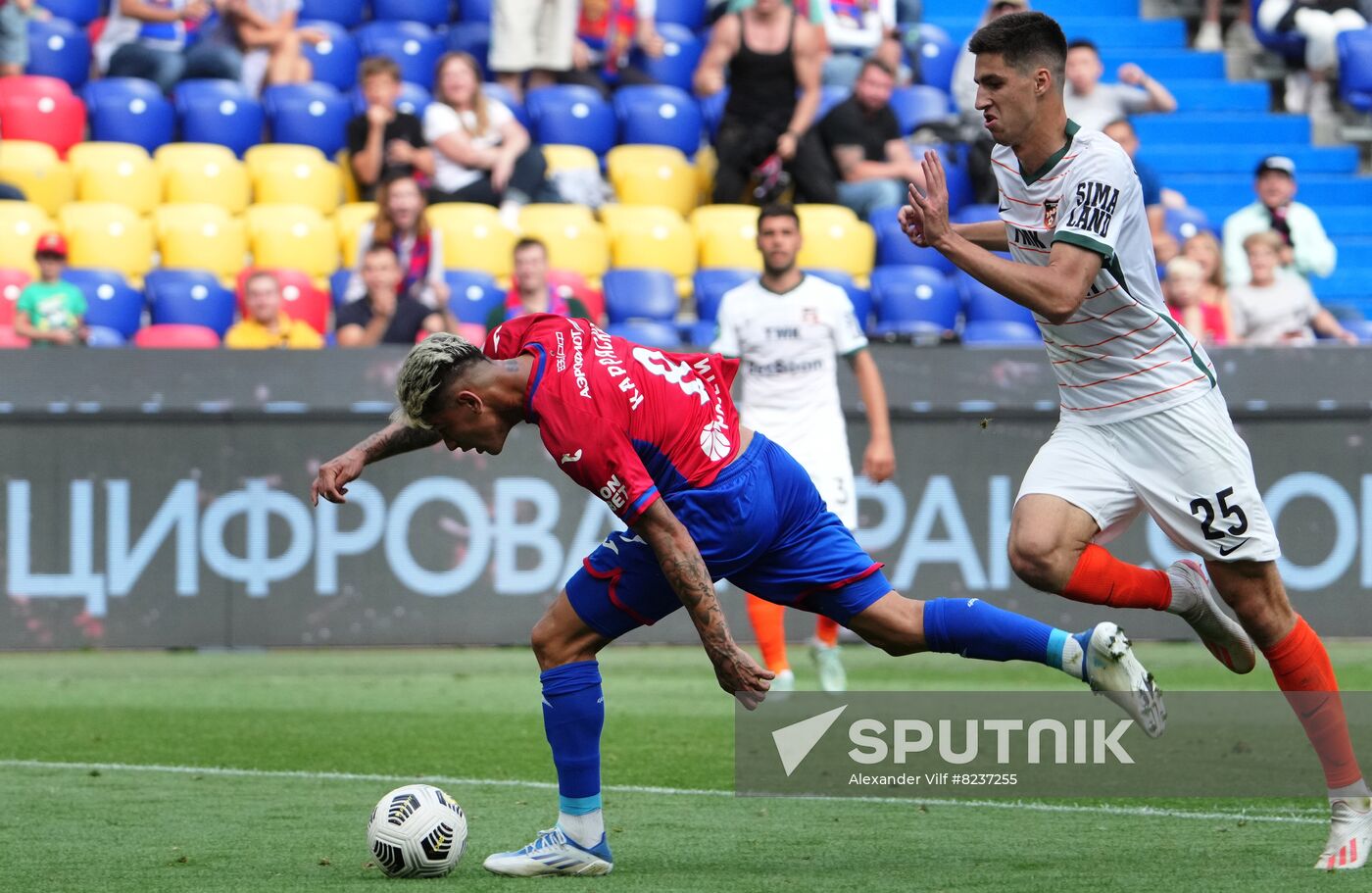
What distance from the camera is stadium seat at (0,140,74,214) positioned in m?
14.9

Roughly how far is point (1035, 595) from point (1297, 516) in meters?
1.79

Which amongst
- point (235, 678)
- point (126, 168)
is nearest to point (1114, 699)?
point (235, 678)

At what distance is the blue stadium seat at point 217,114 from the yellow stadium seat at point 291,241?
4.14ft

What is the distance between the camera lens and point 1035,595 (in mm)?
12523

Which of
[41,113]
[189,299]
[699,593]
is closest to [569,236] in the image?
[189,299]

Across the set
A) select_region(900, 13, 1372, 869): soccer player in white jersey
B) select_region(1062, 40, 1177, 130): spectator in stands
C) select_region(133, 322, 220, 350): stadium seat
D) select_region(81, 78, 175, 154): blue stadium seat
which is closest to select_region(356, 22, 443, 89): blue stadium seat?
select_region(81, 78, 175, 154): blue stadium seat

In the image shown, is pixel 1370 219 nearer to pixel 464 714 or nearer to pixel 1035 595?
pixel 1035 595

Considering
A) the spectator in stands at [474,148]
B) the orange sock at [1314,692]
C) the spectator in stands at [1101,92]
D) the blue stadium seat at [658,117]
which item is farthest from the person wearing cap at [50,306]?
the orange sock at [1314,692]

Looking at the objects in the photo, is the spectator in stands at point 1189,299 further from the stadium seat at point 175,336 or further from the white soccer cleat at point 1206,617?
the white soccer cleat at point 1206,617

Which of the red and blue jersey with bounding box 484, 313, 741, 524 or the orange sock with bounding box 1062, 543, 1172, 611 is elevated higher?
the red and blue jersey with bounding box 484, 313, 741, 524

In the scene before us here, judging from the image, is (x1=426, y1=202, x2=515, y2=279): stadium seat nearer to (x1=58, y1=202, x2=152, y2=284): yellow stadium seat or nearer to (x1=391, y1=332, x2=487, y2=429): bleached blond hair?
(x1=58, y1=202, x2=152, y2=284): yellow stadium seat

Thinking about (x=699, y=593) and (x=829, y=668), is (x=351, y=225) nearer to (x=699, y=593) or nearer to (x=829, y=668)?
(x=829, y=668)

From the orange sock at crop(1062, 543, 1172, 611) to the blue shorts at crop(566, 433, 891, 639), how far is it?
30.2 inches

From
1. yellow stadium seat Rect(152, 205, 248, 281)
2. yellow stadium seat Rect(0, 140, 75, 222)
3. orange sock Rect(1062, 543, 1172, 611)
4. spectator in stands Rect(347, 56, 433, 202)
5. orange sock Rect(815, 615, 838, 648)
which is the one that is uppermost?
spectator in stands Rect(347, 56, 433, 202)
